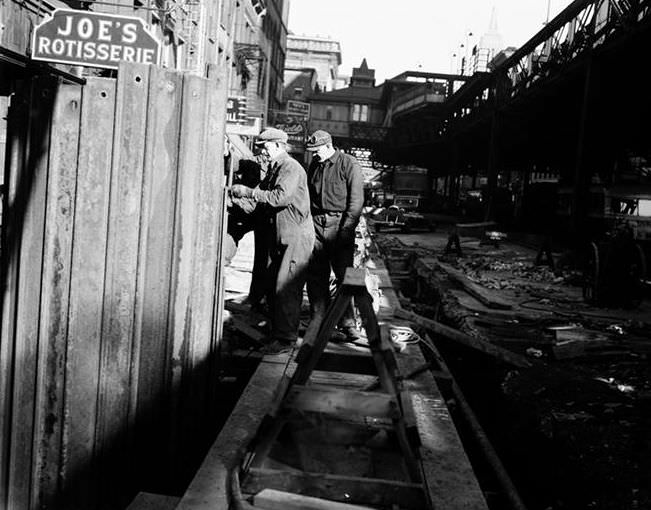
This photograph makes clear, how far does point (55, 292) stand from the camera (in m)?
3.34

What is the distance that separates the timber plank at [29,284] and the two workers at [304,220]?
241 centimetres

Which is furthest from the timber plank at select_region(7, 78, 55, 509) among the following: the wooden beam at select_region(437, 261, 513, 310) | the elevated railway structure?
the elevated railway structure

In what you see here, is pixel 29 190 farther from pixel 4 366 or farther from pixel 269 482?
pixel 269 482

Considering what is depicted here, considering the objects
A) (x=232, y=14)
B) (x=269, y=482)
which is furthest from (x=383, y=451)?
(x=232, y=14)

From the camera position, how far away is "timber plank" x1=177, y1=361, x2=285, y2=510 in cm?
338

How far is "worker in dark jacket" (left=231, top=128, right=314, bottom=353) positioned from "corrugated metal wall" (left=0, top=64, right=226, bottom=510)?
203 cm

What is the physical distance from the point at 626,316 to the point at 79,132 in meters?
8.20

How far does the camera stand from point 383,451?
13.9ft

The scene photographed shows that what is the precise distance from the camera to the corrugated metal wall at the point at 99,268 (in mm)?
3281

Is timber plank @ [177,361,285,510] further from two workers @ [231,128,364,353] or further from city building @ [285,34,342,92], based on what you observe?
city building @ [285,34,342,92]

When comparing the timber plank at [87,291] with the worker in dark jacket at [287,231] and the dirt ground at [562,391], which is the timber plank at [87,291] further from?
the dirt ground at [562,391]

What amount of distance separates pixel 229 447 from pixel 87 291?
132 cm

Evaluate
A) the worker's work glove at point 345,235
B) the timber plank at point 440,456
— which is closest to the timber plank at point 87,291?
the timber plank at point 440,456

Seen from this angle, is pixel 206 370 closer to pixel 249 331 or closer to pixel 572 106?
pixel 249 331
